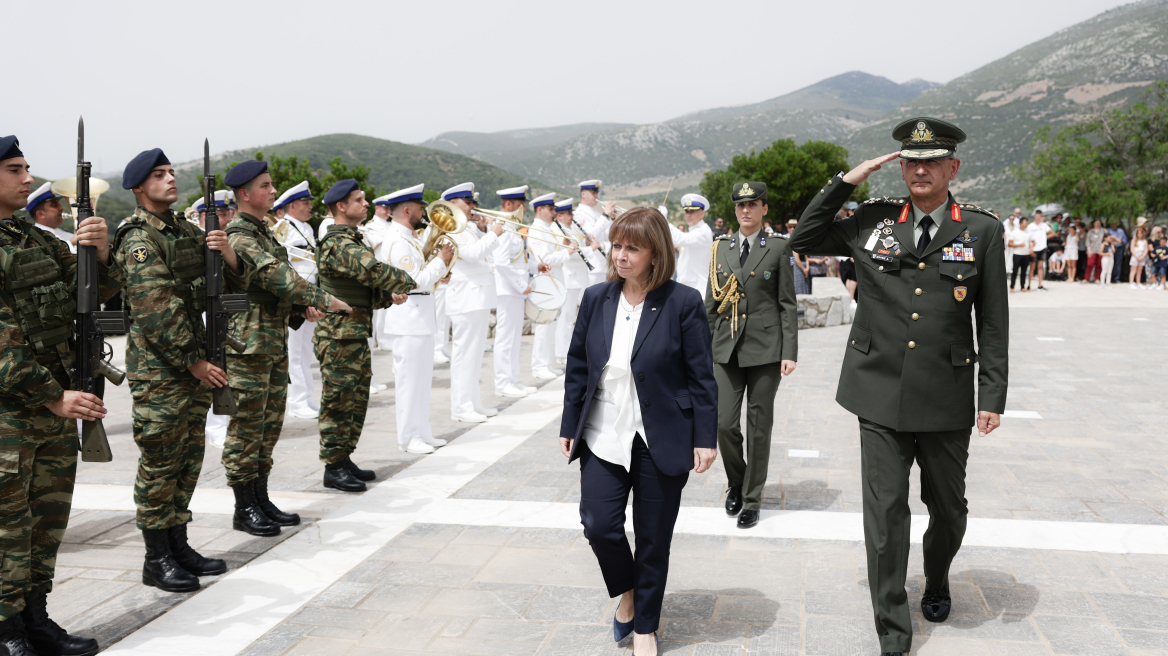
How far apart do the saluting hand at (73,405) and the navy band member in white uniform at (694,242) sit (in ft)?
24.9

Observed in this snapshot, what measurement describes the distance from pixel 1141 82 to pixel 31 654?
145576 mm

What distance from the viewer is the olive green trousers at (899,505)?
3209 mm

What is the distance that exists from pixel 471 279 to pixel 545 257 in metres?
2.35

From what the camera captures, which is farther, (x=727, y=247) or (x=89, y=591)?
(x=727, y=247)

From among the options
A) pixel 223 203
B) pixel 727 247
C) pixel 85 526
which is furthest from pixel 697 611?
pixel 223 203

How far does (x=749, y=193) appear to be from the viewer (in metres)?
4.93

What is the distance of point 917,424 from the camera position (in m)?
3.24

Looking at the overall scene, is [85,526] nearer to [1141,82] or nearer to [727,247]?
[727,247]

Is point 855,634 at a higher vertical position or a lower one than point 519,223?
lower

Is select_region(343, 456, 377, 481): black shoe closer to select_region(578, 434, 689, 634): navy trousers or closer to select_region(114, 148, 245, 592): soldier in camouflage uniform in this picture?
select_region(114, 148, 245, 592): soldier in camouflage uniform

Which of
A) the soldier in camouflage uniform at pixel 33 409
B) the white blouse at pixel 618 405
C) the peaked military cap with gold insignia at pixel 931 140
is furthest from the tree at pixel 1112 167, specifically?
the soldier in camouflage uniform at pixel 33 409

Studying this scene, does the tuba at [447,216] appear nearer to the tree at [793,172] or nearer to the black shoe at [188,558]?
the black shoe at [188,558]

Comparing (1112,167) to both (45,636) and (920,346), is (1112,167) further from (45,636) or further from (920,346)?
(45,636)

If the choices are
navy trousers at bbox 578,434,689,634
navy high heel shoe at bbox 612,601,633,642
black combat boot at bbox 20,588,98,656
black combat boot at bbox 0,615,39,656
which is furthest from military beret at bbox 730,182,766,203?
black combat boot at bbox 0,615,39,656
